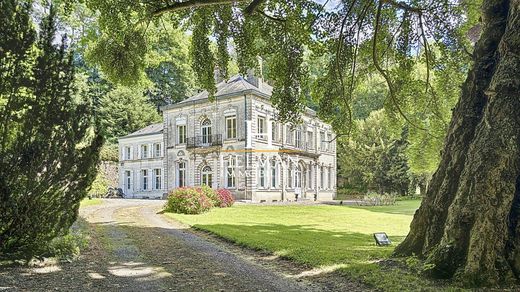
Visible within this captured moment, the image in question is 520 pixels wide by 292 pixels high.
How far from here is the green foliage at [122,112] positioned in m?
46.3

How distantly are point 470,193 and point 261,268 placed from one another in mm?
3589

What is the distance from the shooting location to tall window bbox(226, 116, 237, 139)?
102ft

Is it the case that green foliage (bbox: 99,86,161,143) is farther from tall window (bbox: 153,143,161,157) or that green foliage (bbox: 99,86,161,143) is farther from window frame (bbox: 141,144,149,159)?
tall window (bbox: 153,143,161,157)

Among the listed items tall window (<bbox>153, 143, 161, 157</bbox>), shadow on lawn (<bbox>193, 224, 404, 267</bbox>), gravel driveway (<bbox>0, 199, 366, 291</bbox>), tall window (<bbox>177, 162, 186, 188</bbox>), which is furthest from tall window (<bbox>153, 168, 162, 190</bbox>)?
gravel driveway (<bbox>0, 199, 366, 291</bbox>)

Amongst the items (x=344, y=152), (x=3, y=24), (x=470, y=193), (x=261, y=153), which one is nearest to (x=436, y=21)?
(x=470, y=193)

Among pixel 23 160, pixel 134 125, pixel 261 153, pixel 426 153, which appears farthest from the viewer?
pixel 134 125

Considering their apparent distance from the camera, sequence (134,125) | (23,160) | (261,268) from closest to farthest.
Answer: (23,160)
(261,268)
(134,125)

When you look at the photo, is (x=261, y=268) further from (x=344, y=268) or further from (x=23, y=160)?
(x=23, y=160)

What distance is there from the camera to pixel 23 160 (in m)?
6.54

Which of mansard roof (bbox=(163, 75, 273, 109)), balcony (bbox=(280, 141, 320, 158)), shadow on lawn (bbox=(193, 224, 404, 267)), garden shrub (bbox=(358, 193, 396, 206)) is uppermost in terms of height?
mansard roof (bbox=(163, 75, 273, 109))

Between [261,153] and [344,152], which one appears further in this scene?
[344,152]

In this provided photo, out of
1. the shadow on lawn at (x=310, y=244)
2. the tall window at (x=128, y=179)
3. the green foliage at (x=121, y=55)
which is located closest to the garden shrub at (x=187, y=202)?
the shadow on lawn at (x=310, y=244)

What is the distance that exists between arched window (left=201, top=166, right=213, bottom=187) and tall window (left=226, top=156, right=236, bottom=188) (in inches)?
63.9

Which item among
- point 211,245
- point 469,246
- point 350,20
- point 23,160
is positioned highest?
point 350,20
